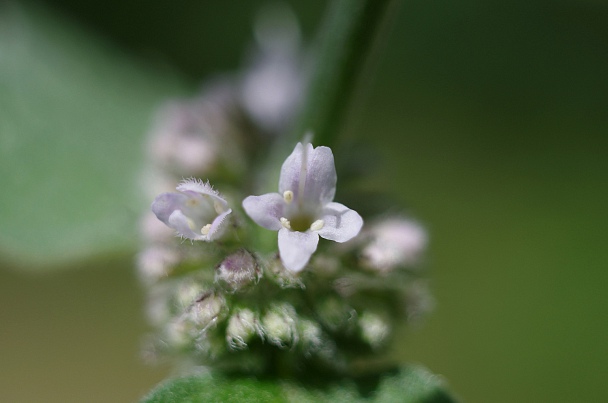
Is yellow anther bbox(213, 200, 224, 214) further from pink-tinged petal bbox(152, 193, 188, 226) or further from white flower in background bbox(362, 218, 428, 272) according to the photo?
white flower in background bbox(362, 218, 428, 272)

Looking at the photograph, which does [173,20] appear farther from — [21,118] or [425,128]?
[21,118]

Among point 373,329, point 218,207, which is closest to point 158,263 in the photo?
point 218,207

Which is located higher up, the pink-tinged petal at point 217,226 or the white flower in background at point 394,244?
the white flower in background at point 394,244

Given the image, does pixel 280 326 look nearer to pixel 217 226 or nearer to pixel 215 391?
pixel 215 391

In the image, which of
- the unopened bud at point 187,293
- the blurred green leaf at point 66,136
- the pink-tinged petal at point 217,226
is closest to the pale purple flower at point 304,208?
the pink-tinged petal at point 217,226

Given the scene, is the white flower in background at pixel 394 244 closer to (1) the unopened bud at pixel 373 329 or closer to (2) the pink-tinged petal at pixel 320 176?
(1) the unopened bud at pixel 373 329

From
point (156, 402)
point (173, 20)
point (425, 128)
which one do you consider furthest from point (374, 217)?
point (173, 20)
